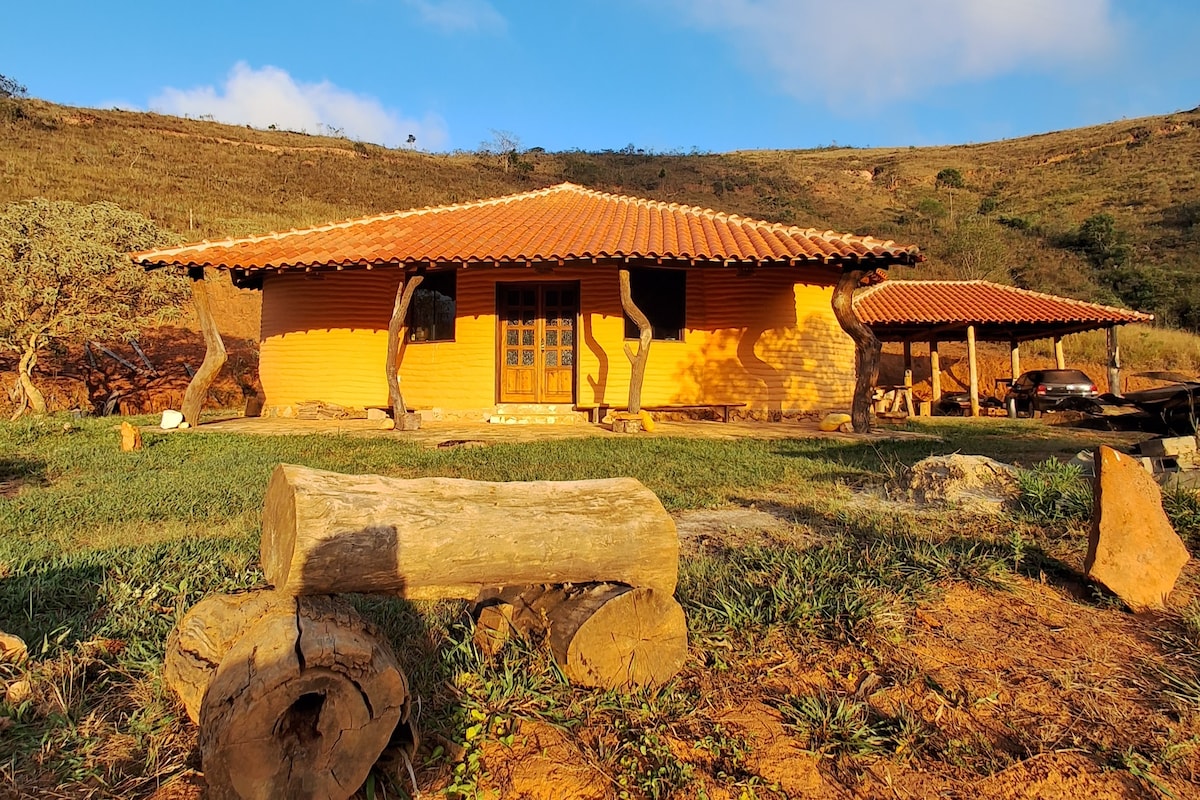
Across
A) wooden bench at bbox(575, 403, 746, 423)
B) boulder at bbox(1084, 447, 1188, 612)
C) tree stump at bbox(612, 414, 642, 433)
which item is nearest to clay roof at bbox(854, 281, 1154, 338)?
wooden bench at bbox(575, 403, 746, 423)

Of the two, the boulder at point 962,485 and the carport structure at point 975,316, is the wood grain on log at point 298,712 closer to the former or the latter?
the boulder at point 962,485

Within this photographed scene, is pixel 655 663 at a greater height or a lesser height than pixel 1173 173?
lesser

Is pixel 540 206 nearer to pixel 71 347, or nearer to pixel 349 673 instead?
pixel 71 347

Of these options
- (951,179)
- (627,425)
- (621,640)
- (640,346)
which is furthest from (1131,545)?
(951,179)

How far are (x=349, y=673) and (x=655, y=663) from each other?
110 centimetres

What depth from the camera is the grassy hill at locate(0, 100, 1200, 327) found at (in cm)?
2675

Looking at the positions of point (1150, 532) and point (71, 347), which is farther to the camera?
point (71, 347)

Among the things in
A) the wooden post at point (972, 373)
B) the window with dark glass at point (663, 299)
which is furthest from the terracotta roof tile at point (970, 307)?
the window with dark glass at point (663, 299)

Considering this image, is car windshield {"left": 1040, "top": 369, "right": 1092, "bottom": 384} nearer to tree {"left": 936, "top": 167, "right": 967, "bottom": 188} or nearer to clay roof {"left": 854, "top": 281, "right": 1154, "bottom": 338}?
clay roof {"left": 854, "top": 281, "right": 1154, "bottom": 338}

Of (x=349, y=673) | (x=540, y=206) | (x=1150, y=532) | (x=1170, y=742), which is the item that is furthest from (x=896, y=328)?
(x=349, y=673)

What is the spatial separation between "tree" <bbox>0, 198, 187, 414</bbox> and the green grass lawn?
25.5 ft

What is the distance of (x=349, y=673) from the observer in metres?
1.78

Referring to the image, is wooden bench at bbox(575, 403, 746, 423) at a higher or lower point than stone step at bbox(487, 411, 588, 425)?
higher

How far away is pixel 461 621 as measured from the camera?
9.29ft
